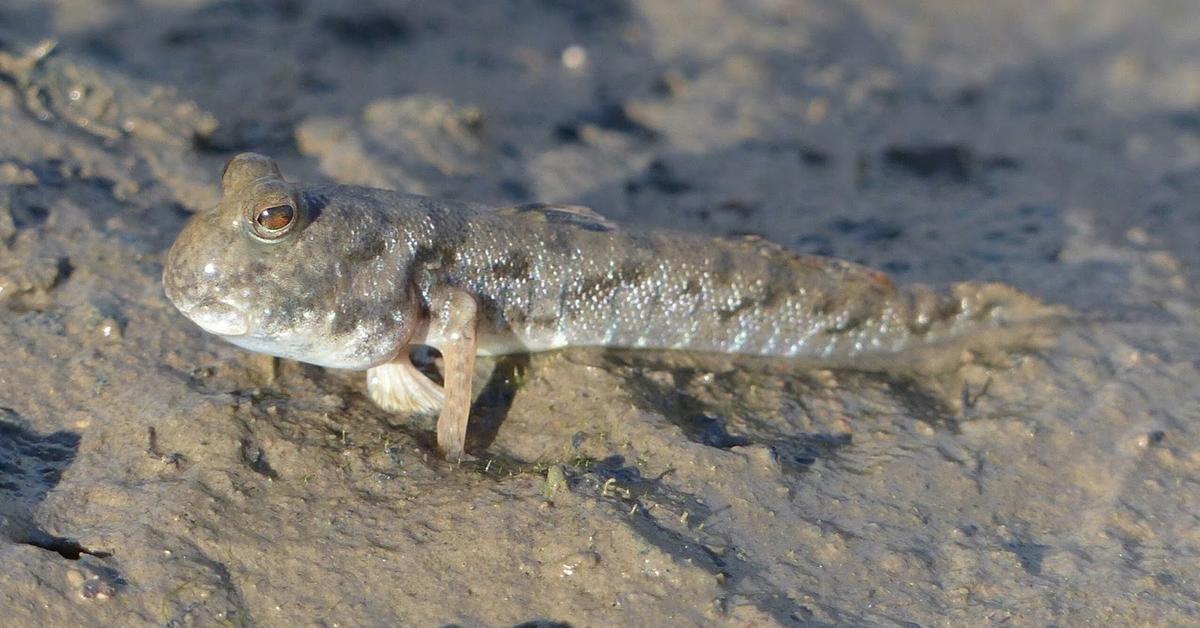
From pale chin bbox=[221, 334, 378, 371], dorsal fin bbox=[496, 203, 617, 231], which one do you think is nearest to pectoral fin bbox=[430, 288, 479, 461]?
pale chin bbox=[221, 334, 378, 371]

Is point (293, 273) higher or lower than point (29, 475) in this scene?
higher

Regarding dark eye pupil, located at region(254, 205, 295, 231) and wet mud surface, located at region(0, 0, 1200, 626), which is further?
dark eye pupil, located at region(254, 205, 295, 231)

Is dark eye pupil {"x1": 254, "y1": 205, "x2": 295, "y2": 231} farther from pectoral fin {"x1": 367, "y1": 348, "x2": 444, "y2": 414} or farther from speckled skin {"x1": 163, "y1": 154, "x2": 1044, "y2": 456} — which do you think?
pectoral fin {"x1": 367, "y1": 348, "x2": 444, "y2": 414}

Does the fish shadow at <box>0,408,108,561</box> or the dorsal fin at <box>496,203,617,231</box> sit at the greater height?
the dorsal fin at <box>496,203,617,231</box>

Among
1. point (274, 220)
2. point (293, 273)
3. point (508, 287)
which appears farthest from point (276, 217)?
point (508, 287)

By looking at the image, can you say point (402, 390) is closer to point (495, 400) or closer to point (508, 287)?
point (495, 400)

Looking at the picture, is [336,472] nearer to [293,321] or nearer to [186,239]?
→ [293,321]

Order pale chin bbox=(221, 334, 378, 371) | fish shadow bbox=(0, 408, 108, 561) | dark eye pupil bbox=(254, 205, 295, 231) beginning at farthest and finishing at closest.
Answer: pale chin bbox=(221, 334, 378, 371) → dark eye pupil bbox=(254, 205, 295, 231) → fish shadow bbox=(0, 408, 108, 561)

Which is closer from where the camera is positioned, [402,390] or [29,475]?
[29,475]
